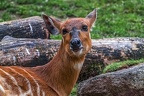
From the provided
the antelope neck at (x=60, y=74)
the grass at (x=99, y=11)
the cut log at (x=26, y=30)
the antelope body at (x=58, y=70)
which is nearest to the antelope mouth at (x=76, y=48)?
the antelope body at (x=58, y=70)

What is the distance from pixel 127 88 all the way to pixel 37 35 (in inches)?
124

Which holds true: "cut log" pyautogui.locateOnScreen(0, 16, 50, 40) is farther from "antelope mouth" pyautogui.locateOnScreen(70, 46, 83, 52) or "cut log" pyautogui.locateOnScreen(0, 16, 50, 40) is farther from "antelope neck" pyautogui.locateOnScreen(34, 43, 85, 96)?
"antelope mouth" pyautogui.locateOnScreen(70, 46, 83, 52)

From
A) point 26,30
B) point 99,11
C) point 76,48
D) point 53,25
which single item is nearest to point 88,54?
point 26,30

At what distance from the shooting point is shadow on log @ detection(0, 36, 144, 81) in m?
8.60

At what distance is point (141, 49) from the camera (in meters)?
9.14

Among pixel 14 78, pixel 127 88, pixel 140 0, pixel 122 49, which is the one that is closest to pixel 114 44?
pixel 122 49

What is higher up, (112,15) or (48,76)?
(48,76)

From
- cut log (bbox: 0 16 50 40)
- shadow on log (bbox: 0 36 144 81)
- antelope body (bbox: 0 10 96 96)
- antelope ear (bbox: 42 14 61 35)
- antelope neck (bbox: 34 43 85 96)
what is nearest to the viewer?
antelope body (bbox: 0 10 96 96)

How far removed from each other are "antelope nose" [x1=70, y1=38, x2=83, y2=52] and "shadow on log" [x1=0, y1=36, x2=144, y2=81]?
2438 mm

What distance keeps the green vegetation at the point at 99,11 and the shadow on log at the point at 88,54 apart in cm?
215

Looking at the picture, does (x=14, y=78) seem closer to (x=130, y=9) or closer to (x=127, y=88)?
(x=127, y=88)

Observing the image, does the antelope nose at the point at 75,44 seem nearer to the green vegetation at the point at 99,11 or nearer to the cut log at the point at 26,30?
the cut log at the point at 26,30

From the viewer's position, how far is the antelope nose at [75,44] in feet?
20.5

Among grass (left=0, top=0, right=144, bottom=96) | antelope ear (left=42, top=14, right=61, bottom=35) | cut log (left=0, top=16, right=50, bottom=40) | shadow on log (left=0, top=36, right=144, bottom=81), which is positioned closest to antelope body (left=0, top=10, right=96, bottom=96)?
antelope ear (left=42, top=14, right=61, bottom=35)
